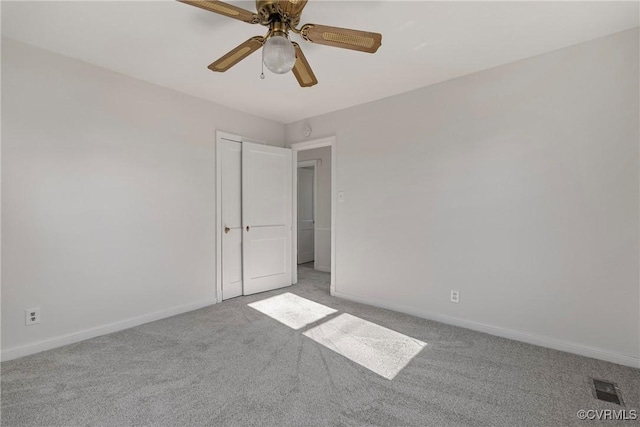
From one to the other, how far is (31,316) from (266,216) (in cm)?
254

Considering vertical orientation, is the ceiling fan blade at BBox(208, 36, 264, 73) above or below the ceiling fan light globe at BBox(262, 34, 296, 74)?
above

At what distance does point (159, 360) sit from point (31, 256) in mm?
1361

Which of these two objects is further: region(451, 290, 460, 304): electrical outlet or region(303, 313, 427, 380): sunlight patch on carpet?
region(451, 290, 460, 304): electrical outlet

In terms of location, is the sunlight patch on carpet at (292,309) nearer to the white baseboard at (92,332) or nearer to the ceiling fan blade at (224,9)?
the white baseboard at (92,332)

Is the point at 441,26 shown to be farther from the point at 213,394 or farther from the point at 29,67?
the point at 29,67

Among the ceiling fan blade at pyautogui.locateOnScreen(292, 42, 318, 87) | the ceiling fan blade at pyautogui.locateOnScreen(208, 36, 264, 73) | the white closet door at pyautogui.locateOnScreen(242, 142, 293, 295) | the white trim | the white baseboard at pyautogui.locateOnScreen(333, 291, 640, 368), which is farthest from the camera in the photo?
the white closet door at pyautogui.locateOnScreen(242, 142, 293, 295)

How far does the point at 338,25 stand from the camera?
7.00 feet

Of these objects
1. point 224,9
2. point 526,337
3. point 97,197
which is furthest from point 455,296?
point 97,197

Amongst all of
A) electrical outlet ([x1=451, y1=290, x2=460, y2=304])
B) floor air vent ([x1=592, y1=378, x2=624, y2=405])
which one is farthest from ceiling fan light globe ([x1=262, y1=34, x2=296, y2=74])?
floor air vent ([x1=592, y1=378, x2=624, y2=405])

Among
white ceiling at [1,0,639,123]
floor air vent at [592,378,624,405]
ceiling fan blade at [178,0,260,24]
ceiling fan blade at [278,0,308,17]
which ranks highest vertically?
white ceiling at [1,0,639,123]

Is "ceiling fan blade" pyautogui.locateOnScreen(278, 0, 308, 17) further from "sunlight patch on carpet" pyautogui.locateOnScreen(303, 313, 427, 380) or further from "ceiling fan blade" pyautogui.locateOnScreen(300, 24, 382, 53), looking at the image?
"sunlight patch on carpet" pyautogui.locateOnScreen(303, 313, 427, 380)

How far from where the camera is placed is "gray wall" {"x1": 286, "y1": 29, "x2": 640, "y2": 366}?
2275 millimetres

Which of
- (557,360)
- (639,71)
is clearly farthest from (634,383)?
(639,71)

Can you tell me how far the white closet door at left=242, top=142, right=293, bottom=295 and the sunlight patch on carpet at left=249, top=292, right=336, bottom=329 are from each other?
427 mm
